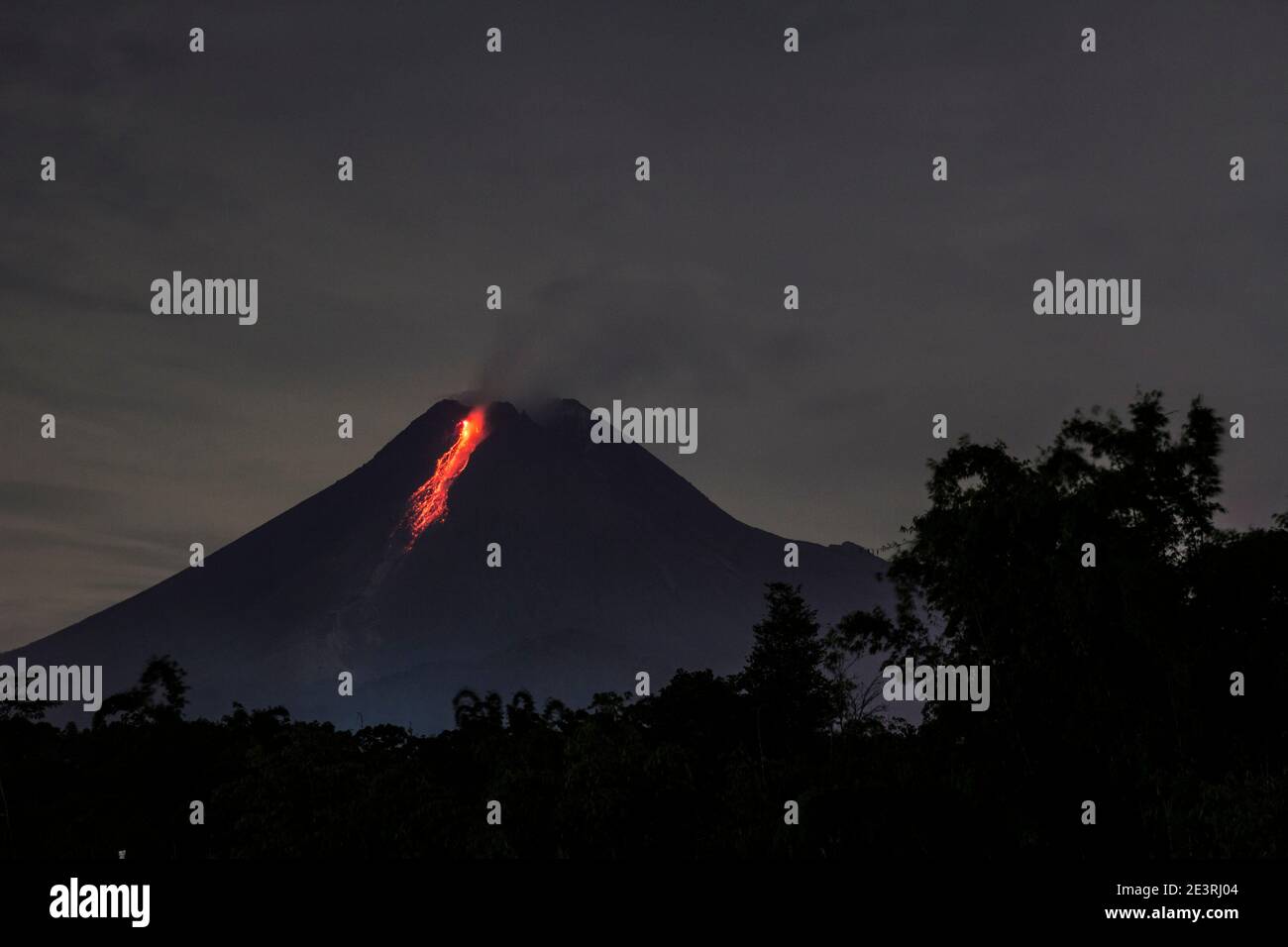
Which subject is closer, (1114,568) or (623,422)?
(1114,568)

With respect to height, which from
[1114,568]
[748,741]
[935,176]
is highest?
[935,176]

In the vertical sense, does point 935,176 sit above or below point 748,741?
above

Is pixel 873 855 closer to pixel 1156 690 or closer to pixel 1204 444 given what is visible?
pixel 1156 690

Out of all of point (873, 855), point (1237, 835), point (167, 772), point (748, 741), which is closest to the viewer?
point (1237, 835)
